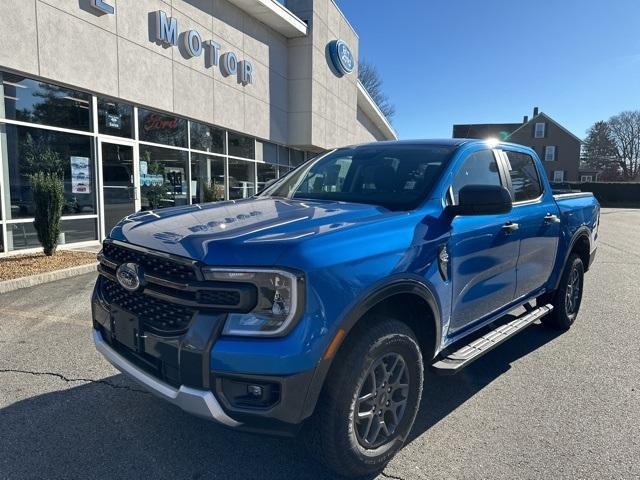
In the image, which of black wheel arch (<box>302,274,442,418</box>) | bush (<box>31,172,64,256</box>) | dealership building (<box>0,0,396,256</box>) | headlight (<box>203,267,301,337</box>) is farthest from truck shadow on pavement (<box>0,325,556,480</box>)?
dealership building (<box>0,0,396,256</box>)

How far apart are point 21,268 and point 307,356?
674 centimetres

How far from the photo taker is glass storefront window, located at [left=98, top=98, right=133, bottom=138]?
34.4ft

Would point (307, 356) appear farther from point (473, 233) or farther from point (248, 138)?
point (248, 138)

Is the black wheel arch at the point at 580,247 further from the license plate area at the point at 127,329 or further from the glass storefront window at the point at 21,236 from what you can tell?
the glass storefront window at the point at 21,236

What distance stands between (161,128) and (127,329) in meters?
11.0

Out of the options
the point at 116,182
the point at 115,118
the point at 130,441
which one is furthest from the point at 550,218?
the point at 115,118

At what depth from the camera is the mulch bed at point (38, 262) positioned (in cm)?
682

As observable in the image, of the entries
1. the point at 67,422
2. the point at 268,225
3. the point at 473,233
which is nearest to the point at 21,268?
the point at 67,422

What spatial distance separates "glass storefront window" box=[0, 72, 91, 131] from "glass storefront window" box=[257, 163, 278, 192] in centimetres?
856

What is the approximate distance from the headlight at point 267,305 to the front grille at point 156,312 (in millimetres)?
255

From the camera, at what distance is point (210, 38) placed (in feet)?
45.8

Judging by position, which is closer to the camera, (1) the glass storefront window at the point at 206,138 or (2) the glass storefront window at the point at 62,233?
(2) the glass storefront window at the point at 62,233

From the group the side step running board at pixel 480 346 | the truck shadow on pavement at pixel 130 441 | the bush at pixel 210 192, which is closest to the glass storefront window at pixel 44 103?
the bush at pixel 210 192

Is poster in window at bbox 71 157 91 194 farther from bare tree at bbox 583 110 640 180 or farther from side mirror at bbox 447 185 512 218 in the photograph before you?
bare tree at bbox 583 110 640 180
